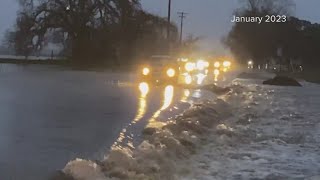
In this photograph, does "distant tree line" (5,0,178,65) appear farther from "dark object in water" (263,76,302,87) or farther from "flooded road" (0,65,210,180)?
"flooded road" (0,65,210,180)

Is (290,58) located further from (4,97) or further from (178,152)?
(178,152)

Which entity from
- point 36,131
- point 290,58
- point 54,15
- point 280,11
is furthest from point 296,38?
point 36,131

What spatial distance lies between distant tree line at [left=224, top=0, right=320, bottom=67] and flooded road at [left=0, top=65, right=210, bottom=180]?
46.6 m

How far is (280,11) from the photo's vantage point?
102500 mm

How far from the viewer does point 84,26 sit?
2594 inches

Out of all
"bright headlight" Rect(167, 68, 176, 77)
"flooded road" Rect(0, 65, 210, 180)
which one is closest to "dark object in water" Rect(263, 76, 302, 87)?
"bright headlight" Rect(167, 68, 176, 77)

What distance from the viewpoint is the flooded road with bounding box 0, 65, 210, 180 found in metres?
9.58

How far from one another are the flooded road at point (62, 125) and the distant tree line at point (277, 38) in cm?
4658

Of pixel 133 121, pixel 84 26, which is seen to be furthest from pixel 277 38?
pixel 133 121

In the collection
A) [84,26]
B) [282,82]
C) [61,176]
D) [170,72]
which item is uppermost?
[84,26]

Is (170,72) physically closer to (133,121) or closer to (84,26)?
(133,121)

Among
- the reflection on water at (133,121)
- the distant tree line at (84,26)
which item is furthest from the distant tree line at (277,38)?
the reflection on water at (133,121)

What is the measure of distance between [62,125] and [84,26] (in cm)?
5283

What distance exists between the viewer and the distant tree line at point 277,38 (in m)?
78.2
